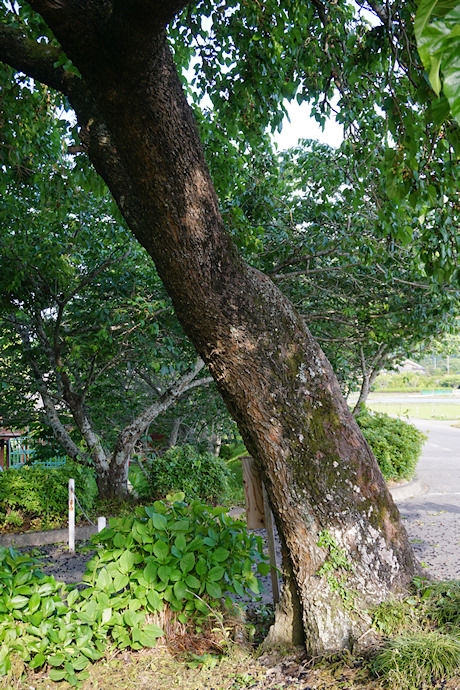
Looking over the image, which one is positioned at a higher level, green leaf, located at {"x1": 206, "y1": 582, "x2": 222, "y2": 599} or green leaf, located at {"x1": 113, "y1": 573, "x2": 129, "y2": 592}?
green leaf, located at {"x1": 113, "y1": 573, "x2": 129, "y2": 592}

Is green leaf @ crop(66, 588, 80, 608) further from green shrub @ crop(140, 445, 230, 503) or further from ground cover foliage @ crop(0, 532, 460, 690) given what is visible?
green shrub @ crop(140, 445, 230, 503)

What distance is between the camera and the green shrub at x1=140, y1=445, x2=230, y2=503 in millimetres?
10215

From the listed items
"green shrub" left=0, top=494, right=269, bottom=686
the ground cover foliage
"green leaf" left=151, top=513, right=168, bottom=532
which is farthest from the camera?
"green leaf" left=151, top=513, right=168, bottom=532

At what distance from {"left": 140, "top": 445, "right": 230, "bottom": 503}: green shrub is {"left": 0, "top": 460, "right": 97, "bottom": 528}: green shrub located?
1286mm

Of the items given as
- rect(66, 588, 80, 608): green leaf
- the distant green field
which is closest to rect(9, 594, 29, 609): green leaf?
rect(66, 588, 80, 608): green leaf

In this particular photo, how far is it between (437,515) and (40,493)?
22.8 ft

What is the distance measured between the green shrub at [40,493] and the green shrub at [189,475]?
1286 millimetres

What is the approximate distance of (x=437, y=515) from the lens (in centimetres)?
931

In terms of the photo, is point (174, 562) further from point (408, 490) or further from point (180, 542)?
point (408, 490)

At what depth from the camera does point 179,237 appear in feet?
11.2

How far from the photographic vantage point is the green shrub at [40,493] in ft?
28.7

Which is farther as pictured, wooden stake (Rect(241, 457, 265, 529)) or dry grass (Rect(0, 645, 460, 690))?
wooden stake (Rect(241, 457, 265, 529))

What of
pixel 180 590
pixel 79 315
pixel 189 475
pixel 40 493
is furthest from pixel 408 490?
pixel 180 590

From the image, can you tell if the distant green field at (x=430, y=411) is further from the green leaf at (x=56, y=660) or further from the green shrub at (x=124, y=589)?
the green leaf at (x=56, y=660)
